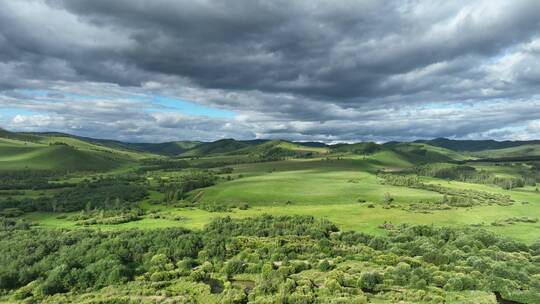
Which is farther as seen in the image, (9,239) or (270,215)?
(270,215)

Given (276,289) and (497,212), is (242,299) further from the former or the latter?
(497,212)

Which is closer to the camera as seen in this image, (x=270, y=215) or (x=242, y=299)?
(x=242, y=299)

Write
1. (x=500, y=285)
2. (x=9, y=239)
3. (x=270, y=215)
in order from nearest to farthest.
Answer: (x=500, y=285), (x=9, y=239), (x=270, y=215)

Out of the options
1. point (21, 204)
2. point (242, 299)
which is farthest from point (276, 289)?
point (21, 204)

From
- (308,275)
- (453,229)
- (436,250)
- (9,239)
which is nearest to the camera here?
(308,275)

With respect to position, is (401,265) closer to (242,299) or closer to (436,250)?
(436,250)

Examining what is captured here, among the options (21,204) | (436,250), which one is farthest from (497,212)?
(21,204)
